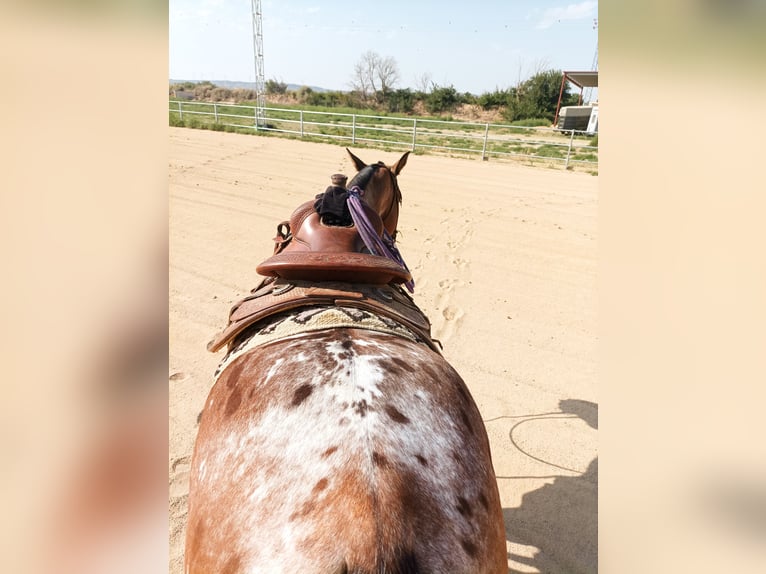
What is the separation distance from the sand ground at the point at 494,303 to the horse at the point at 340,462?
1.36 m

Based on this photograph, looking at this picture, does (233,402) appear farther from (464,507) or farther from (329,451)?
(464,507)

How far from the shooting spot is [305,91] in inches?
1682

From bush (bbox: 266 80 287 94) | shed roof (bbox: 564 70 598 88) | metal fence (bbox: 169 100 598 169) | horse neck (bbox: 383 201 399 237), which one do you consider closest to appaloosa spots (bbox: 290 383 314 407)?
horse neck (bbox: 383 201 399 237)

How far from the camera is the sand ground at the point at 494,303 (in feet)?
8.75

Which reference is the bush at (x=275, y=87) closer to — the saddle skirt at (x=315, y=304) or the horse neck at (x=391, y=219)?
the horse neck at (x=391, y=219)

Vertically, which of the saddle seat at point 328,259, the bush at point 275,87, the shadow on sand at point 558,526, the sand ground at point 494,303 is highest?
the bush at point 275,87

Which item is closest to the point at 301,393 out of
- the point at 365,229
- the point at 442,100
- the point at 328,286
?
the point at 328,286

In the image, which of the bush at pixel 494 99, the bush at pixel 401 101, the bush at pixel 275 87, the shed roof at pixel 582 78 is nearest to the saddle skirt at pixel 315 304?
the shed roof at pixel 582 78

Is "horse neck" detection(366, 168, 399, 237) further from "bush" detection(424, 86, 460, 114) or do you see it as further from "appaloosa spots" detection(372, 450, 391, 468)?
"bush" detection(424, 86, 460, 114)

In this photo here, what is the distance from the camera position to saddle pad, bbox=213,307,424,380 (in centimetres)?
148

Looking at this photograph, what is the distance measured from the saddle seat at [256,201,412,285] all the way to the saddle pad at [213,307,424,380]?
17 centimetres
